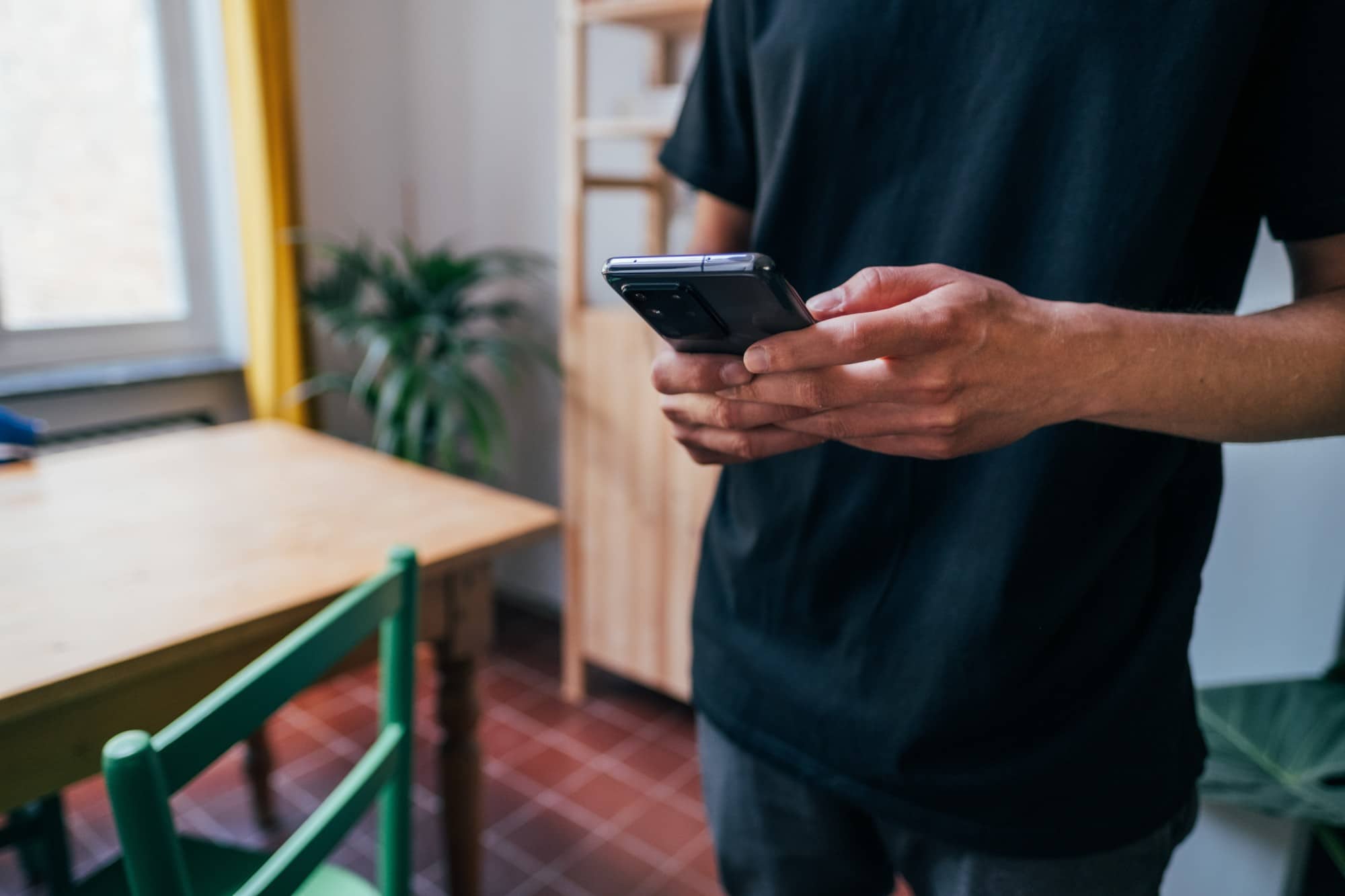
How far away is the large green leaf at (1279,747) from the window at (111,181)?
2731 mm

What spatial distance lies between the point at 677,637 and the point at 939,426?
1770 mm

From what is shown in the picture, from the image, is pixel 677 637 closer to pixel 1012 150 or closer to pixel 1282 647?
pixel 1282 647

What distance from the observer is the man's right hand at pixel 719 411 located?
1.98 feet

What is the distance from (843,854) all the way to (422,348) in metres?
2.14

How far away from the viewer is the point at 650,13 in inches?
76.2

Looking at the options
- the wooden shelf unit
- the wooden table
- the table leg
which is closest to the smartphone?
the wooden table

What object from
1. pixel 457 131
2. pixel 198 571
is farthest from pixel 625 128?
pixel 198 571

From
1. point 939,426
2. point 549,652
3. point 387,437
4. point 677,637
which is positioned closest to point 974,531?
point 939,426

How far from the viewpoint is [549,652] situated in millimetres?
2746

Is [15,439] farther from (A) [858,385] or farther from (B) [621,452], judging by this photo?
(A) [858,385]

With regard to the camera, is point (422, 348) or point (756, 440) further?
point (422, 348)

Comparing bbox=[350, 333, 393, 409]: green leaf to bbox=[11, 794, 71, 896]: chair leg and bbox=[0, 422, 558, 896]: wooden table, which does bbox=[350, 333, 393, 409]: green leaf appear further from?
bbox=[11, 794, 71, 896]: chair leg

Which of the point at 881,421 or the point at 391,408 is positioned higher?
the point at 881,421


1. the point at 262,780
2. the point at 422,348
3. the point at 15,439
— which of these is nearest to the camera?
the point at 15,439
